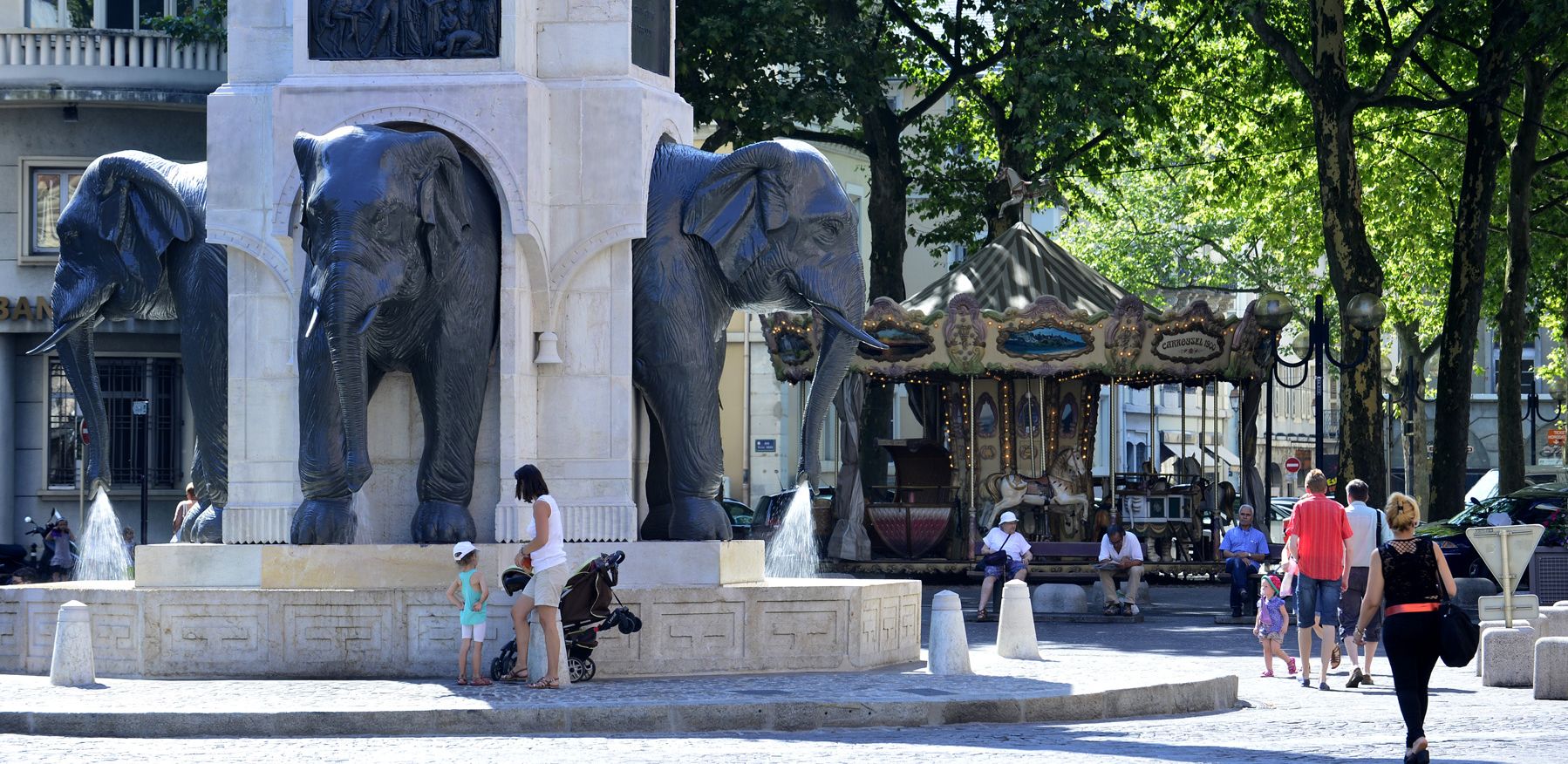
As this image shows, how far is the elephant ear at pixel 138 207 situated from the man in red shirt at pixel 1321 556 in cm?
848

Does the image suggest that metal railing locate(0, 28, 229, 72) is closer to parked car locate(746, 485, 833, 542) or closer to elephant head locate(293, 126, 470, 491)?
parked car locate(746, 485, 833, 542)

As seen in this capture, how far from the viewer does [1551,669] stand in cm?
1625

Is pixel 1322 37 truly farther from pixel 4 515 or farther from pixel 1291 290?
pixel 1291 290

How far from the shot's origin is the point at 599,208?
54.1ft

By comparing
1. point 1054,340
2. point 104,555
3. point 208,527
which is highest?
point 1054,340

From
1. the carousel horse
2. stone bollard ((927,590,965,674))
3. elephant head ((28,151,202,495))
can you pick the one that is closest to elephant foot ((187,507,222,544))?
elephant head ((28,151,202,495))

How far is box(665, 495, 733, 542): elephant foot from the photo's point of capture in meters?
16.8

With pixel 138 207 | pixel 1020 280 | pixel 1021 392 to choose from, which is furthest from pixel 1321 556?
pixel 1021 392

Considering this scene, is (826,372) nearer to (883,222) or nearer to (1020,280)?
(1020,280)

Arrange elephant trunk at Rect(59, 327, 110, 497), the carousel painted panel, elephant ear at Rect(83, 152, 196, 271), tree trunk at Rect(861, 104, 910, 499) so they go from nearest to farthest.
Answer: elephant ear at Rect(83, 152, 196, 271) → elephant trunk at Rect(59, 327, 110, 497) → the carousel painted panel → tree trunk at Rect(861, 104, 910, 499)

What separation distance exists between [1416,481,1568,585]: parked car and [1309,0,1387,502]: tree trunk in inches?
58.5

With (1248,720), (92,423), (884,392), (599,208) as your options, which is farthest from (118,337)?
(1248,720)

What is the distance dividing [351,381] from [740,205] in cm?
328

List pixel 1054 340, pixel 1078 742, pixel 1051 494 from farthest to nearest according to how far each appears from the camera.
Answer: pixel 1051 494
pixel 1054 340
pixel 1078 742
